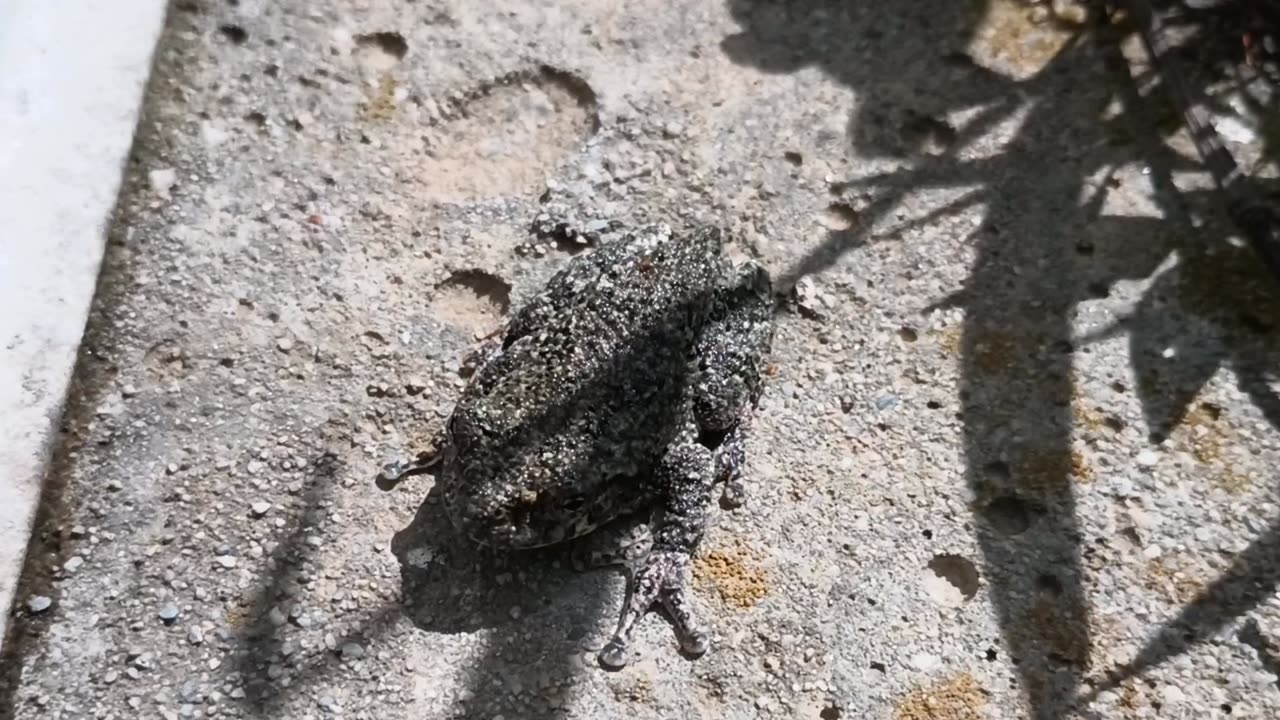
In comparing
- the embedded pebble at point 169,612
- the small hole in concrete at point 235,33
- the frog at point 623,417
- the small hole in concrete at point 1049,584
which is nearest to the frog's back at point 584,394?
the frog at point 623,417

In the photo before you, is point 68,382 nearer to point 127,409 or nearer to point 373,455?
point 127,409

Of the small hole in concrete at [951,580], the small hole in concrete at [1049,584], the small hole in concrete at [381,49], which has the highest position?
the small hole in concrete at [1049,584]

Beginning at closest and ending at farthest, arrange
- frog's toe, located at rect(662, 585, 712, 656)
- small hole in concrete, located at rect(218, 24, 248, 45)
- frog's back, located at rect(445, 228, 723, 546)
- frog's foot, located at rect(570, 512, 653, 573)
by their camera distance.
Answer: frog's back, located at rect(445, 228, 723, 546)
frog's toe, located at rect(662, 585, 712, 656)
frog's foot, located at rect(570, 512, 653, 573)
small hole in concrete, located at rect(218, 24, 248, 45)

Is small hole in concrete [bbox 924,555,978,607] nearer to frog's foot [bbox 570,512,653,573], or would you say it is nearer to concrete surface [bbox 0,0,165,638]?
frog's foot [bbox 570,512,653,573]

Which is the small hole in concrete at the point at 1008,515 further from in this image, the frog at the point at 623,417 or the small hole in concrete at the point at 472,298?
the small hole in concrete at the point at 472,298

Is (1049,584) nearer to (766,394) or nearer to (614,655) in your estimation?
(766,394)

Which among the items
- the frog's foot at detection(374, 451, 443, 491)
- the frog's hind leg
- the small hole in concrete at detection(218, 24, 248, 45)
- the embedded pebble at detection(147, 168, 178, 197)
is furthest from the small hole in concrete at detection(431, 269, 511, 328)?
the small hole in concrete at detection(218, 24, 248, 45)

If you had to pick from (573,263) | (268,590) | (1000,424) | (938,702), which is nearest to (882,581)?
(938,702)
